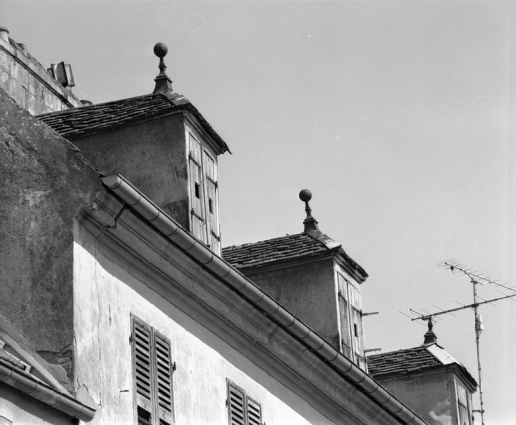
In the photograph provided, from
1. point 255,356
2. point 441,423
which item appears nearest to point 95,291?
point 255,356

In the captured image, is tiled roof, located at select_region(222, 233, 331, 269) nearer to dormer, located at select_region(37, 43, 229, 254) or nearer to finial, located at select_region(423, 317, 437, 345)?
dormer, located at select_region(37, 43, 229, 254)

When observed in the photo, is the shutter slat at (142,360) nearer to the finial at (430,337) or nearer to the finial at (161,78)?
the finial at (161,78)

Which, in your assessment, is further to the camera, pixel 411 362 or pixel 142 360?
pixel 411 362

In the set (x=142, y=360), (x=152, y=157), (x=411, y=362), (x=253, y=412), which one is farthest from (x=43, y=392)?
(x=411, y=362)

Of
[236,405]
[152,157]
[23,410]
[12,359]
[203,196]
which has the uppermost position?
[152,157]

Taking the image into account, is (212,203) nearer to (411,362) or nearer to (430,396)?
(430,396)

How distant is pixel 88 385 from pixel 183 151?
4.53 metres

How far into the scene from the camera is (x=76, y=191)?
16.0 m

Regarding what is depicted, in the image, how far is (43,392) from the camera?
14.2 m

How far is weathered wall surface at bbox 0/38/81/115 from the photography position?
22.0 metres

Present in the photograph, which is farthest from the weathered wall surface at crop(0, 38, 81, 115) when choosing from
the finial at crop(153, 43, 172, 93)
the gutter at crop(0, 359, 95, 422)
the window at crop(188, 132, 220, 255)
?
the gutter at crop(0, 359, 95, 422)

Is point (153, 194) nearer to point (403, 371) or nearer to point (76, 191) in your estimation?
point (76, 191)

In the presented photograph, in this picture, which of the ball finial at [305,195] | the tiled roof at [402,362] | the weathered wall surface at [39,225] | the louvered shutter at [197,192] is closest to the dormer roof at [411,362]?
the tiled roof at [402,362]

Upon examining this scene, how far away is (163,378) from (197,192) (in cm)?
318
